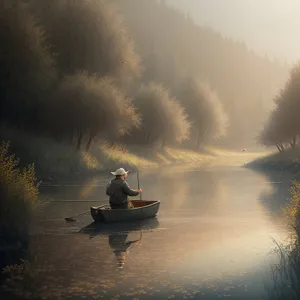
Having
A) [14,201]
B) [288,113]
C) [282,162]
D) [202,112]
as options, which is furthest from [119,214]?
[202,112]

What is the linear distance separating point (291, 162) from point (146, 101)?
26853mm

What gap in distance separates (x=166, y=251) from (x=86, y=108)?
3363 centimetres

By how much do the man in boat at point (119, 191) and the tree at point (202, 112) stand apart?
77184 mm

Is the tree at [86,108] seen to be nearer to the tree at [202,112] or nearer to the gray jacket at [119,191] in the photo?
the gray jacket at [119,191]

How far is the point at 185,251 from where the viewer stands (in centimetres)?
1672

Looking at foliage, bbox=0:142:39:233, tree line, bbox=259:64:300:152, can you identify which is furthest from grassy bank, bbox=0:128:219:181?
foliage, bbox=0:142:39:233

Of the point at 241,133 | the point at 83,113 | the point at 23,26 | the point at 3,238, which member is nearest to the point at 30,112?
the point at 83,113

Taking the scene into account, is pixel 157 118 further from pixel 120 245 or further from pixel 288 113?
pixel 120 245

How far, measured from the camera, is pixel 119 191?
21500 millimetres

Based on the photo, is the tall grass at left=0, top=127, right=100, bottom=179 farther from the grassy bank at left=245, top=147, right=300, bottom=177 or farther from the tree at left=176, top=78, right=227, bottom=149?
the tree at left=176, top=78, right=227, bottom=149

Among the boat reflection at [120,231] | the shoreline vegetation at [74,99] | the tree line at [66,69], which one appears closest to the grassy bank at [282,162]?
the shoreline vegetation at [74,99]

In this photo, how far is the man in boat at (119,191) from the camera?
21250 mm

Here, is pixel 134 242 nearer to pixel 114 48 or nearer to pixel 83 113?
pixel 83 113

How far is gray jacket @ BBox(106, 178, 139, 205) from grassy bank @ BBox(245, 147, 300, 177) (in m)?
28.8
